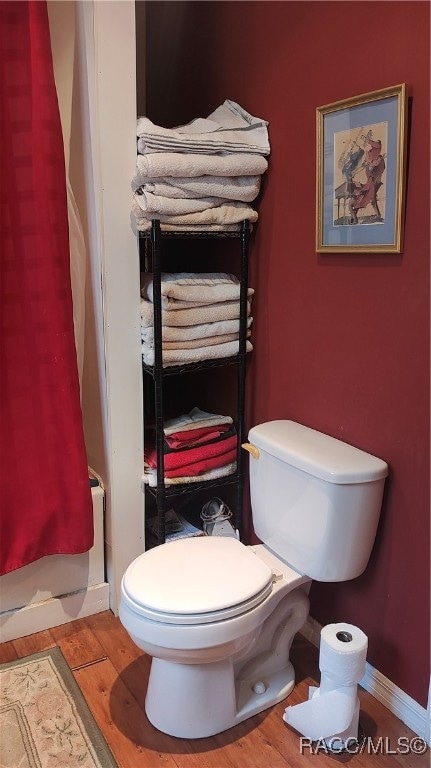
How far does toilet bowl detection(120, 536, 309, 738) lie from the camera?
4.76ft

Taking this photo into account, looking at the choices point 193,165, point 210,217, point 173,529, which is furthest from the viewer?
point 173,529

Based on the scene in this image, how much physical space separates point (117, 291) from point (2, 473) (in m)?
0.63

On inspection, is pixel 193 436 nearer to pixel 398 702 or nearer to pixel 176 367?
pixel 176 367

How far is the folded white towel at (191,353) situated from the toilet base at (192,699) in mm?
839

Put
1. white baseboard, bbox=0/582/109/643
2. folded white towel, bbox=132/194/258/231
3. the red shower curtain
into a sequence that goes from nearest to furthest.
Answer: the red shower curtain
folded white towel, bbox=132/194/258/231
white baseboard, bbox=0/582/109/643

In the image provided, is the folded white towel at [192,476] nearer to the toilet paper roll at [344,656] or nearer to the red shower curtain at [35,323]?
the red shower curtain at [35,323]

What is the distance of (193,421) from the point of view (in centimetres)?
208

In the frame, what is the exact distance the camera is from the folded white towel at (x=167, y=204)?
5.72ft

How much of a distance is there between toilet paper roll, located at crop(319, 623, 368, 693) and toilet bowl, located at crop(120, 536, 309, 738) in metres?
0.17

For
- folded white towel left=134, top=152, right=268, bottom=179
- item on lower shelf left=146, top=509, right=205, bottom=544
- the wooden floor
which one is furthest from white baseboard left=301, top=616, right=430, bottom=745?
folded white towel left=134, top=152, right=268, bottom=179

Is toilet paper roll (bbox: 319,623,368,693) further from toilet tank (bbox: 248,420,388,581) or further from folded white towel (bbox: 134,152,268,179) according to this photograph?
folded white towel (bbox: 134,152,268,179)

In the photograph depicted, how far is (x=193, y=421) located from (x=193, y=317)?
37 cm

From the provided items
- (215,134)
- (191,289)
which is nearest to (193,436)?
(191,289)

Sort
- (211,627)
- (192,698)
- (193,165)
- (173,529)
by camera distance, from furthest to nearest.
→ (173,529) → (193,165) → (192,698) → (211,627)
